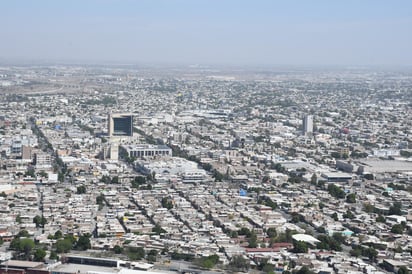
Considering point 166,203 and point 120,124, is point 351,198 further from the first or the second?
point 120,124

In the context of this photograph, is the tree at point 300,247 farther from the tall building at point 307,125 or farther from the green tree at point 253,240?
the tall building at point 307,125

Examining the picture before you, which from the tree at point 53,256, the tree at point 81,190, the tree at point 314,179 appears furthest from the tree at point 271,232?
the tree at point 314,179

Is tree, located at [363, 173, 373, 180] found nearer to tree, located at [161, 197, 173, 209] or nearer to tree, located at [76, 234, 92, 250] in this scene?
tree, located at [161, 197, 173, 209]

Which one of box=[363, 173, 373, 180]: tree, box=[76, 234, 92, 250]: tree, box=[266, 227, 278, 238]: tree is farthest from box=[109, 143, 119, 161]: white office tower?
box=[76, 234, 92, 250]: tree

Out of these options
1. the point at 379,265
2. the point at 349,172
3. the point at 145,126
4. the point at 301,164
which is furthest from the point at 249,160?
the point at 379,265

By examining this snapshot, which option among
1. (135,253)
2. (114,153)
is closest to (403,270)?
(135,253)

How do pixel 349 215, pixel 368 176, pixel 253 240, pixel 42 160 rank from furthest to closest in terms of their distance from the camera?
1. pixel 42 160
2. pixel 368 176
3. pixel 349 215
4. pixel 253 240
